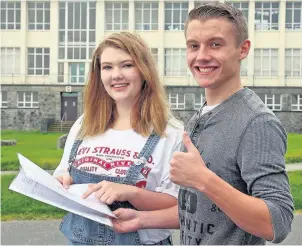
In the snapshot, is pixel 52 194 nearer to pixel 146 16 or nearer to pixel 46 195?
pixel 46 195

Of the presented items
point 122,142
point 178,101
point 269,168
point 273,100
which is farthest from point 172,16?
point 269,168

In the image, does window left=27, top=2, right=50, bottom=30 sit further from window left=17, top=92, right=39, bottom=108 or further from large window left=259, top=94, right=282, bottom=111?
large window left=259, top=94, right=282, bottom=111

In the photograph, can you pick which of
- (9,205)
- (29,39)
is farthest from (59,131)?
(9,205)

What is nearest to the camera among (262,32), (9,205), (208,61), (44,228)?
(208,61)

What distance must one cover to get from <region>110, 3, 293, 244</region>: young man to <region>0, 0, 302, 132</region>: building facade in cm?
3671

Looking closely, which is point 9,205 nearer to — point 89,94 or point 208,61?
point 89,94

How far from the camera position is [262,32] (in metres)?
40.5

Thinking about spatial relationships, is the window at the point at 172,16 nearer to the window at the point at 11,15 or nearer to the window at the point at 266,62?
the window at the point at 266,62

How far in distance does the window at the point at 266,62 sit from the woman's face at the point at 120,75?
125ft

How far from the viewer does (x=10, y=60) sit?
41.4 meters

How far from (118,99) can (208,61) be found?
0.83 m

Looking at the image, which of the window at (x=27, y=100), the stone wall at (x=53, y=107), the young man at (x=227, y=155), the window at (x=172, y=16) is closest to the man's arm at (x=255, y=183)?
the young man at (x=227, y=155)

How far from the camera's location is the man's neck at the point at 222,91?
2.13 m

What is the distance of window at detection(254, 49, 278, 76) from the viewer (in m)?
40.1
